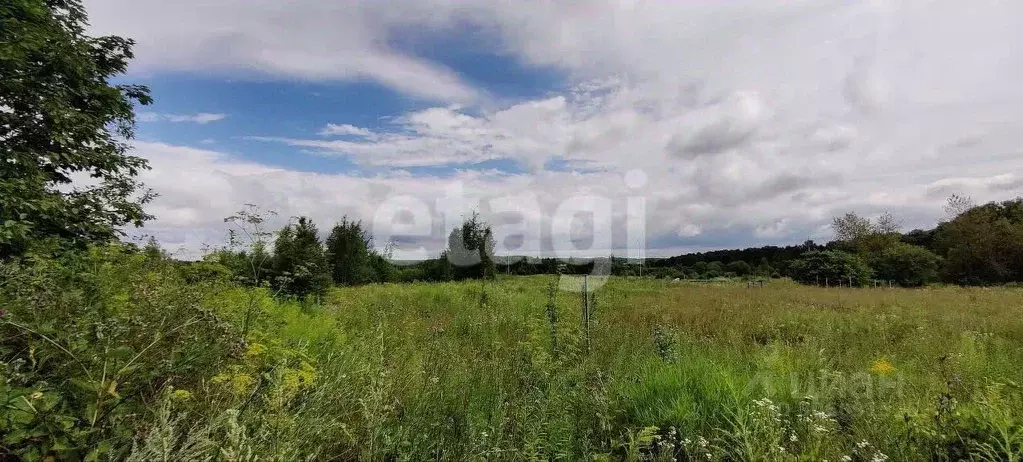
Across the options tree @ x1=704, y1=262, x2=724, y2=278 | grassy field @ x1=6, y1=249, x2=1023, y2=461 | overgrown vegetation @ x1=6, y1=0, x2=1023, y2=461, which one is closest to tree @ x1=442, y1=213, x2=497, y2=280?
overgrown vegetation @ x1=6, y1=0, x2=1023, y2=461

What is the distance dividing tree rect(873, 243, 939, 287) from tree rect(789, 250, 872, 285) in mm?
2956

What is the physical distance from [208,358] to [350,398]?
3.15 ft

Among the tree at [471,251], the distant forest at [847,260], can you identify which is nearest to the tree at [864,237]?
the distant forest at [847,260]

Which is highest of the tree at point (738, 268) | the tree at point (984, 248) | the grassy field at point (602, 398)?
the tree at point (984, 248)

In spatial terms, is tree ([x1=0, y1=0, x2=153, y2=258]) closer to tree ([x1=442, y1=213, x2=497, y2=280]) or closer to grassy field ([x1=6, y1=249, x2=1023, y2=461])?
grassy field ([x1=6, y1=249, x2=1023, y2=461])

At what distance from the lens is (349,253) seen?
30.1 meters

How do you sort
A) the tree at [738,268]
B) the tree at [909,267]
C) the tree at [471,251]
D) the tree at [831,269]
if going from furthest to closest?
the tree at [738,268] → the tree at [909,267] → the tree at [831,269] → the tree at [471,251]

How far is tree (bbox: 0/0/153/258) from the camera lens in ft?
24.1

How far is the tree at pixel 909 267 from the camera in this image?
121ft

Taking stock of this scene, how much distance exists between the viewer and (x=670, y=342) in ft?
18.8

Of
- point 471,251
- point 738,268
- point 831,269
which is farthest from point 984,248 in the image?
point 471,251

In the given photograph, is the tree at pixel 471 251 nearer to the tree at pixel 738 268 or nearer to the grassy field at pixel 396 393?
the grassy field at pixel 396 393

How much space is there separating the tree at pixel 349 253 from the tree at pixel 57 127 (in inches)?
767

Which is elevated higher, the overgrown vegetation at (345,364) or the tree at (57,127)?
the tree at (57,127)
